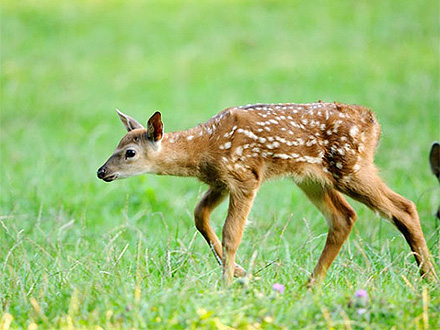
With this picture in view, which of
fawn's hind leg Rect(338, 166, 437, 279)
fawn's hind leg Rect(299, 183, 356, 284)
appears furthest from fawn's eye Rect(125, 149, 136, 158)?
fawn's hind leg Rect(338, 166, 437, 279)

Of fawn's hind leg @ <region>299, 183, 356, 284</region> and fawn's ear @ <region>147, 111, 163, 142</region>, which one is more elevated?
fawn's ear @ <region>147, 111, 163, 142</region>

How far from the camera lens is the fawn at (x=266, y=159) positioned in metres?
5.93

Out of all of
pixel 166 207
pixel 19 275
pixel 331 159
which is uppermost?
pixel 331 159

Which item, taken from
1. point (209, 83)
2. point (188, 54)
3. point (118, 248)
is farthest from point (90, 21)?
point (118, 248)

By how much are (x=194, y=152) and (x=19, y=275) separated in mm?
1568

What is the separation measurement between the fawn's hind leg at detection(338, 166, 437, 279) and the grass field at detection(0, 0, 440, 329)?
0.61 feet

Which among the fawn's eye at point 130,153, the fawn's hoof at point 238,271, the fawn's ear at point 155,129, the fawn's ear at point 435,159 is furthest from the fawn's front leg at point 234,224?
the fawn's ear at point 435,159

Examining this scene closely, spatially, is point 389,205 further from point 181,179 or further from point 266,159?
point 181,179

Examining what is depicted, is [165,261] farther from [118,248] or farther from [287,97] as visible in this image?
[287,97]

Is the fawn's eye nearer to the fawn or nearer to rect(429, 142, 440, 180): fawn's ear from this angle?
the fawn

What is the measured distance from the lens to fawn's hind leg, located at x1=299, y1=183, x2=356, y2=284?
6.13m

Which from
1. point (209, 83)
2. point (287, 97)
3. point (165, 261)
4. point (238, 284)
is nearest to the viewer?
point (238, 284)

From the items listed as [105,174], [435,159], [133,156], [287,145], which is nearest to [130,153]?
[133,156]

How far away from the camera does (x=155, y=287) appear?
4879 millimetres
